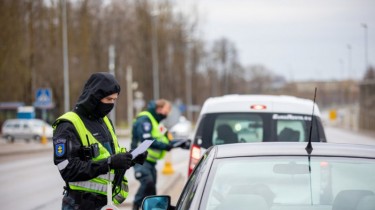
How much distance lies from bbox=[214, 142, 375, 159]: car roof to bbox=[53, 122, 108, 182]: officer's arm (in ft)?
2.93

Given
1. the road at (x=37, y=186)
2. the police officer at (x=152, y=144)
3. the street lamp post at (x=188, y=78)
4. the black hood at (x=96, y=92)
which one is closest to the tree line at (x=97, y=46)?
the street lamp post at (x=188, y=78)

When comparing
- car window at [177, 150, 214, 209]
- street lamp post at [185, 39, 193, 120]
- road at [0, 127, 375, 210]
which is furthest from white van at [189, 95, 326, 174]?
street lamp post at [185, 39, 193, 120]

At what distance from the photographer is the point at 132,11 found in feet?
238

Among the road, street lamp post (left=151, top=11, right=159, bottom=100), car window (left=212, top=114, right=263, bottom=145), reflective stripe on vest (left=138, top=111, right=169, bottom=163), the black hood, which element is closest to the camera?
the black hood

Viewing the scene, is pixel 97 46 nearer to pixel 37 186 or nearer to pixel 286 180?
pixel 37 186

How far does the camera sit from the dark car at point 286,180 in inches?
170

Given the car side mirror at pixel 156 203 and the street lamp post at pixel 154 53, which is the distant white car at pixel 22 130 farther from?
the car side mirror at pixel 156 203

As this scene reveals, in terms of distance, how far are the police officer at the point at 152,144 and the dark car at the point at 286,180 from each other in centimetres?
518

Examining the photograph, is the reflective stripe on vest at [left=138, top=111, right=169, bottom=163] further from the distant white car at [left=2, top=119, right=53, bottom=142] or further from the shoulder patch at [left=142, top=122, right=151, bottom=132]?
the distant white car at [left=2, top=119, right=53, bottom=142]

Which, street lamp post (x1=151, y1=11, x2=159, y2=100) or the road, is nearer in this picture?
the road

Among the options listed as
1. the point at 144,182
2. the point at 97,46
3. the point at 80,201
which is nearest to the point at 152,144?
the point at 144,182

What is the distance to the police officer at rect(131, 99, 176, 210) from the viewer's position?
32.2 feet

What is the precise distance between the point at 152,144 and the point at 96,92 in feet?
14.4

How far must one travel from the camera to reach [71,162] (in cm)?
534
